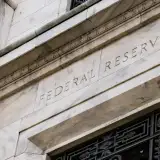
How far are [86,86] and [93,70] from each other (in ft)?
0.87

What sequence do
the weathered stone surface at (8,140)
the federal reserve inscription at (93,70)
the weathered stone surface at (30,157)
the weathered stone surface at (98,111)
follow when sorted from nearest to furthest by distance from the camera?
the weathered stone surface at (98,111) → the federal reserve inscription at (93,70) → the weathered stone surface at (30,157) → the weathered stone surface at (8,140)

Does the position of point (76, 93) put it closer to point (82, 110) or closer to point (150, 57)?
point (82, 110)

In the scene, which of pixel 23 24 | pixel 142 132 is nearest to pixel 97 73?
pixel 142 132

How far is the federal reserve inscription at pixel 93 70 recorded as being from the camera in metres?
12.0

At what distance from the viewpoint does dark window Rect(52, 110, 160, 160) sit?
37.4 feet

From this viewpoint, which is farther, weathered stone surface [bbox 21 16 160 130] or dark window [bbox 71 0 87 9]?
dark window [bbox 71 0 87 9]

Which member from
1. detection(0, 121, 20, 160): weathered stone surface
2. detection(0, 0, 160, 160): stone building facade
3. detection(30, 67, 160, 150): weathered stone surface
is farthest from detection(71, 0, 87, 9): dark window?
detection(30, 67, 160, 150): weathered stone surface

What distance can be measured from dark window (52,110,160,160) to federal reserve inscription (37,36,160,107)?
2.48 feet

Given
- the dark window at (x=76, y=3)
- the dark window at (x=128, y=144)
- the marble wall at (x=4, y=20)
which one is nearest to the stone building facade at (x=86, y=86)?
the dark window at (x=128, y=144)

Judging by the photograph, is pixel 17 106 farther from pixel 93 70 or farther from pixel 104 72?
pixel 104 72

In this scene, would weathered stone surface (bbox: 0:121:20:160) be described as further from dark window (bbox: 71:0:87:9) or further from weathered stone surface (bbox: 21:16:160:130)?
dark window (bbox: 71:0:87:9)

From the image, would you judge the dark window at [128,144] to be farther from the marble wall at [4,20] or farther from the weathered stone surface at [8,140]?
the marble wall at [4,20]

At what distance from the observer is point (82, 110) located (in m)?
12.0

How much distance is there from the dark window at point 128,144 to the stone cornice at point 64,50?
1307 mm
